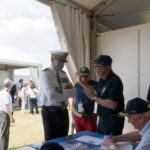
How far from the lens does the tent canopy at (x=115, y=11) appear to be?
350 cm

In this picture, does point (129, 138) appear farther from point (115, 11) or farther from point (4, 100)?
point (115, 11)

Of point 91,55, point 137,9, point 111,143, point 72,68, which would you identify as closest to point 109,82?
point 111,143

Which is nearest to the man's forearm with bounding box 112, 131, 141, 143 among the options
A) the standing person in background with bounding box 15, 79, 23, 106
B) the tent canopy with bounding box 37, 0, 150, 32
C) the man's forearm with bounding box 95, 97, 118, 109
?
the man's forearm with bounding box 95, 97, 118, 109

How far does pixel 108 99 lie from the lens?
1.96m

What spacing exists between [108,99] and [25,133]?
3426mm

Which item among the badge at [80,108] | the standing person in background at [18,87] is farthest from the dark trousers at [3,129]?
the standing person in background at [18,87]

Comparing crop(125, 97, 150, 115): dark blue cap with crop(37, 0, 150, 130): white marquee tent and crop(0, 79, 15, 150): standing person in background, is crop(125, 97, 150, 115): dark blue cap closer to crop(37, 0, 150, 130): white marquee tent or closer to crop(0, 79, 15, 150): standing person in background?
crop(37, 0, 150, 130): white marquee tent

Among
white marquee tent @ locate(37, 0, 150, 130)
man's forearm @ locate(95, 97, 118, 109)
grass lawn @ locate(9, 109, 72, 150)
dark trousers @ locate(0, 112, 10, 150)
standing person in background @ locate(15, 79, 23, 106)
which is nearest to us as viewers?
man's forearm @ locate(95, 97, 118, 109)

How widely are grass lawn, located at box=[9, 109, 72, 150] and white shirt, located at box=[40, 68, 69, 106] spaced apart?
85.5 inches

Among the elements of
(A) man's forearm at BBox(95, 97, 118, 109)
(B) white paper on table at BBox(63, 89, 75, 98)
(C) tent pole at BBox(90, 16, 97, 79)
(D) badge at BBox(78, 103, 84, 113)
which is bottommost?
(D) badge at BBox(78, 103, 84, 113)

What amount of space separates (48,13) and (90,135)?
177cm

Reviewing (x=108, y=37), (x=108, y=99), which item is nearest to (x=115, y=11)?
(x=108, y=37)

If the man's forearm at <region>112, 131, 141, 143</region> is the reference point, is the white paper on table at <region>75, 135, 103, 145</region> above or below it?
below

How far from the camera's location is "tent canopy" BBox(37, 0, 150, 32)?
11.5ft
